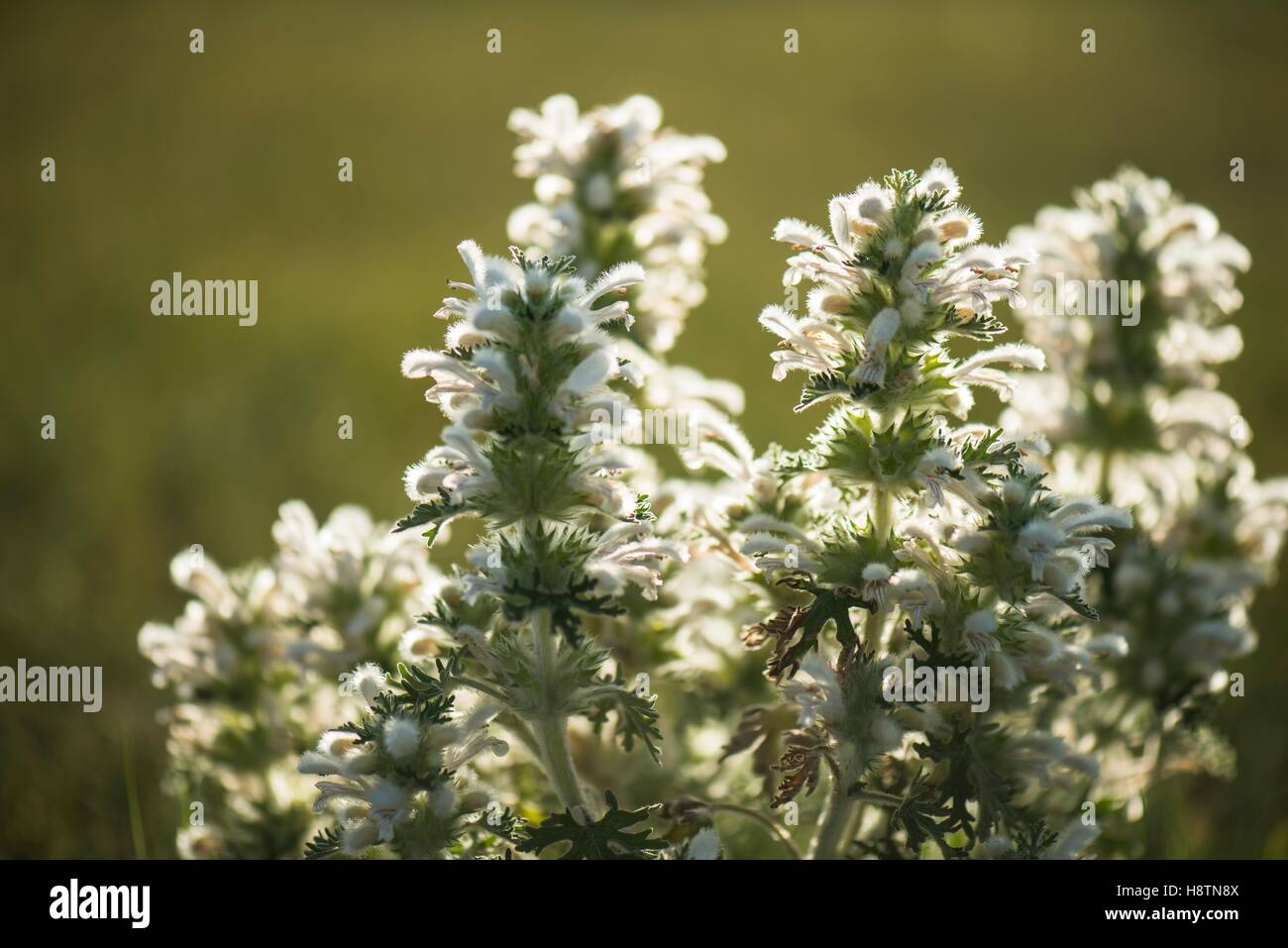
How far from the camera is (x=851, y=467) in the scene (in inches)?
124

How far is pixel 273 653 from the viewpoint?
420 cm

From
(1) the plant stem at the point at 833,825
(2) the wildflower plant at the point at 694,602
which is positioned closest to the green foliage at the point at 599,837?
(2) the wildflower plant at the point at 694,602

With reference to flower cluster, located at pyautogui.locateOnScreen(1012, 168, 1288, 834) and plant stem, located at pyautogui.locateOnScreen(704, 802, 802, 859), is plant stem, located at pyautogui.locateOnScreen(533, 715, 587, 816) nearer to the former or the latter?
plant stem, located at pyautogui.locateOnScreen(704, 802, 802, 859)

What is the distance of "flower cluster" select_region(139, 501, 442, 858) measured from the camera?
4.00 meters

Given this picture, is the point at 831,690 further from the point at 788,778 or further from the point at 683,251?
the point at 683,251

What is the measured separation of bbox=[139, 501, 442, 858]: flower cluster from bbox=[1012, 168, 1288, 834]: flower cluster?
2593 millimetres

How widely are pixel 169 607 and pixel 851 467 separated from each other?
465 centimetres

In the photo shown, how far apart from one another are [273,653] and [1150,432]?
11.5 feet

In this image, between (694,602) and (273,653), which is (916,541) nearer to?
(694,602)

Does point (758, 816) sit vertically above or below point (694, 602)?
below

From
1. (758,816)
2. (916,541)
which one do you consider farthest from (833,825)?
(916,541)

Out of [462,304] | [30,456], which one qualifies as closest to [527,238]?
[462,304]

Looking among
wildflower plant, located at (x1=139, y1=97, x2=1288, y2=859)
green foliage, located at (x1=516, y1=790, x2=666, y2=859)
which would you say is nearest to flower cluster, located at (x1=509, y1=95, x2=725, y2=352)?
wildflower plant, located at (x1=139, y1=97, x2=1288, y2=859)

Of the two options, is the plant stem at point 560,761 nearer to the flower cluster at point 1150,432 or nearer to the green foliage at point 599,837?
the green foliage at point 599,837
